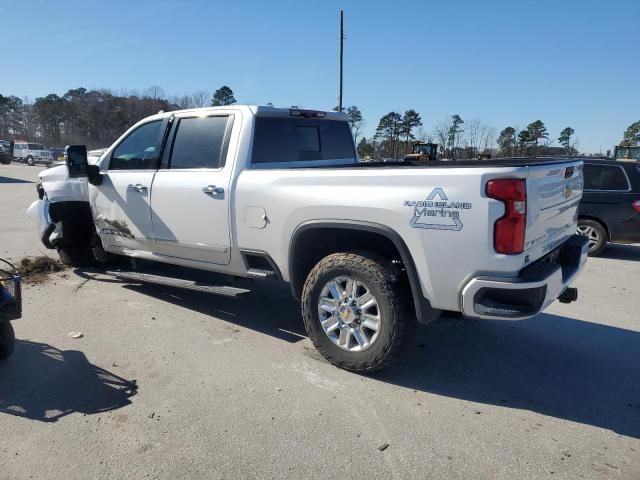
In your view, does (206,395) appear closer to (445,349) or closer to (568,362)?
(445,349)

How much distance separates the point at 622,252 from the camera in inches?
363

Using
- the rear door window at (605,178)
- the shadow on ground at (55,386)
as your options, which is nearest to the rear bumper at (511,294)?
the shadow on ground at (55,386)

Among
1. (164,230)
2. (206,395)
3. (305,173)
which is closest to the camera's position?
(206,395)

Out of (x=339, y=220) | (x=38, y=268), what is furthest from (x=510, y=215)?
(x=38, y=268)

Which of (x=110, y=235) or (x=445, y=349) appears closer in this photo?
(x=445, y=349)

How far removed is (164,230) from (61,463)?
2.62 m

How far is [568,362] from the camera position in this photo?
4.11m

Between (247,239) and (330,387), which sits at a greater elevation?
(247,239)

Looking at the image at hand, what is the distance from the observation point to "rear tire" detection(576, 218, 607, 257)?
862cm

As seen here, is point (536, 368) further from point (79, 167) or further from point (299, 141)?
point (79, 167)

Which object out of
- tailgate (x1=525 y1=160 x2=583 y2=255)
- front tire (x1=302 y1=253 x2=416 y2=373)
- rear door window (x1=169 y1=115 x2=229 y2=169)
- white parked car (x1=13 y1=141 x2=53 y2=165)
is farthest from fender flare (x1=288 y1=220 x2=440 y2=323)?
white parked car (x1=13 y1=141 x2=53 y2=165)

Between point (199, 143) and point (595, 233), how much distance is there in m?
7.18

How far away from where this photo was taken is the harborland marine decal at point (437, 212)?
3090 mm

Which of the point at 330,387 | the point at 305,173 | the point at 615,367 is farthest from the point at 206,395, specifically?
the point at 615,367
